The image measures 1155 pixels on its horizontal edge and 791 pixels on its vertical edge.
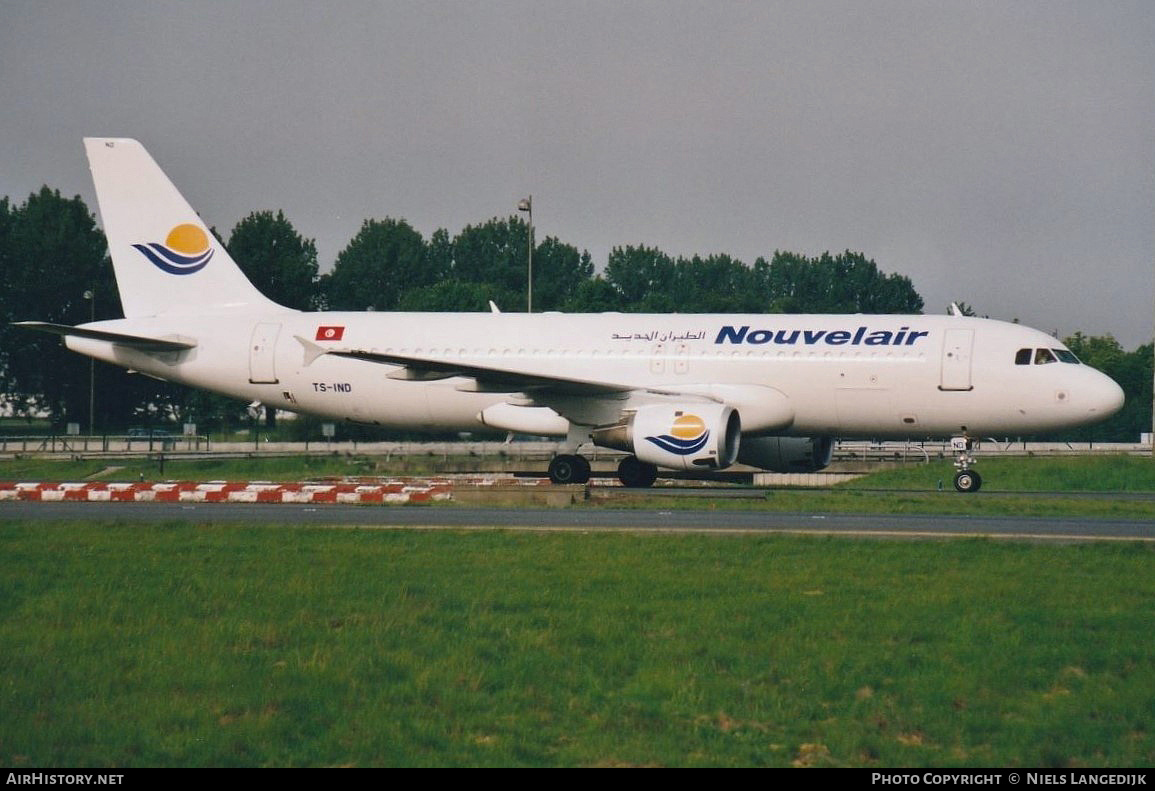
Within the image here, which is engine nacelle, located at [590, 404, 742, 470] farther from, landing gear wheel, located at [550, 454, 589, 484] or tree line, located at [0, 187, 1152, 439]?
tree line, located at [0, 187, 1152, 439]

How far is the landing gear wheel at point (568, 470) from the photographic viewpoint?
2977cm

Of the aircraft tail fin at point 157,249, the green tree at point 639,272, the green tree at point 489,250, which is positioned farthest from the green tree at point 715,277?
the aircraft tail fin at point 157,249

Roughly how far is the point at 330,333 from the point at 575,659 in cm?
2272

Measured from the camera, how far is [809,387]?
2861 cm

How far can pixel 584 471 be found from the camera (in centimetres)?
2998

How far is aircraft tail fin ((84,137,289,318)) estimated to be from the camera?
3309 cm

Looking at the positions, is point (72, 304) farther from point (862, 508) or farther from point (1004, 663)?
point (1004, 663)

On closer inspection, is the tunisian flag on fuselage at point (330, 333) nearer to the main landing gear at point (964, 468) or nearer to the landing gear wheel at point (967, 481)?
the main landing gear at point (964, 468)

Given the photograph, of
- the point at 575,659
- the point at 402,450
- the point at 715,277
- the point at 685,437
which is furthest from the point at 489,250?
the point at 575,659

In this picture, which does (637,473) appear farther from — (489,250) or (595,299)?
(489,250)

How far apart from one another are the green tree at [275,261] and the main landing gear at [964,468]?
50.7 metres

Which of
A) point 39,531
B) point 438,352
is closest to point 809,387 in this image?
point 438,352

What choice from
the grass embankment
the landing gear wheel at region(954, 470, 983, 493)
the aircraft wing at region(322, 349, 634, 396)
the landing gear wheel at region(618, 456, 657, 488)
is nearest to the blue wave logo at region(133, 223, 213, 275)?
the aircraft wing at region(322, 349, 634, 396)

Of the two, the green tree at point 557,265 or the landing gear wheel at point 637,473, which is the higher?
the green tree at point 557,265
